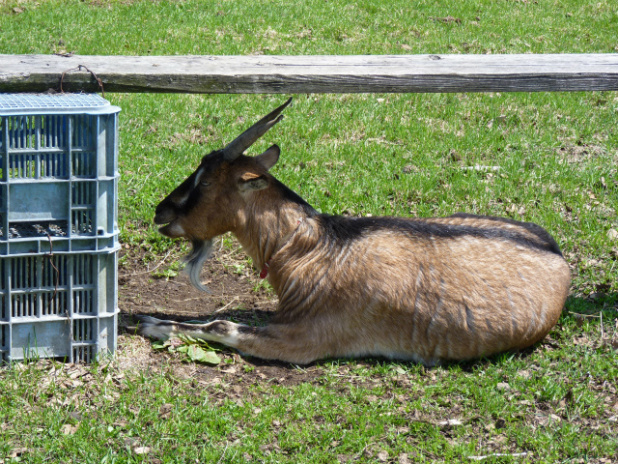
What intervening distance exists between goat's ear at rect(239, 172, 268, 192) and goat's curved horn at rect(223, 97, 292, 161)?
0.16 m

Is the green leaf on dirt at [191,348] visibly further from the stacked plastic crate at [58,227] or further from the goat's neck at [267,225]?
the goat's neck at [267,225]

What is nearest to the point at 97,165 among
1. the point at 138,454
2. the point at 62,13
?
the point at 138,454

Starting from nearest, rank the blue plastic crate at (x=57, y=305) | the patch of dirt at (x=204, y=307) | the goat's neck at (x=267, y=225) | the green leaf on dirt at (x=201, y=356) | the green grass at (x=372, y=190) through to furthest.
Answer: the green grass at (x=372, y=190) → the blue plastic crate at (x=57, y=305) → the patch of dirt at (x=204, y=307) → the green leaf on dirt at (x=201, y=356) → the goat's neck at (x=267, y=225)

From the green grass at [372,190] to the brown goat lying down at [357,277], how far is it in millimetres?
212

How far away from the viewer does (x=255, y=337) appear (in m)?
5.23

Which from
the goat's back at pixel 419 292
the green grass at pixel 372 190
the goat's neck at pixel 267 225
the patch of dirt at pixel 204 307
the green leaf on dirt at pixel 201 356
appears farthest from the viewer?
the goat's neck at pixel 267 225

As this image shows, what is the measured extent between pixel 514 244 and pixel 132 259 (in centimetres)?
299

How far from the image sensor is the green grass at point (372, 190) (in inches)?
168

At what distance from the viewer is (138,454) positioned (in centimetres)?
401

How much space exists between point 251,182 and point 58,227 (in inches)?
50.8

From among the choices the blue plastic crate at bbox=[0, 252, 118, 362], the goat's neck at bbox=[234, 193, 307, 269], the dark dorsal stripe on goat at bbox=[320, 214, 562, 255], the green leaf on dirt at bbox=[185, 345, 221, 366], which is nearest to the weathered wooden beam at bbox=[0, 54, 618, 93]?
the goat's neck at bbox=[234, 193, 307, 269]

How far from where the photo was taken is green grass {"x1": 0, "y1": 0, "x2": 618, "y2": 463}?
4262 millimetres

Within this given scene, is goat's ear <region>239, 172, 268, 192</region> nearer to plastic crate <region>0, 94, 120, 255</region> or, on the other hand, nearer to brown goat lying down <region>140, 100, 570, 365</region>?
brown goat lying down <region>140, 100, 570, 365</region>

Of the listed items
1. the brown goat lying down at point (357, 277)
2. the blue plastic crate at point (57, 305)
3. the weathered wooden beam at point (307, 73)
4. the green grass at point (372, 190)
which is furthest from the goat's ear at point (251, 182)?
the green grass at point (372, 190)
